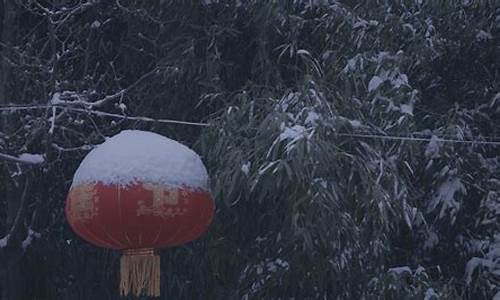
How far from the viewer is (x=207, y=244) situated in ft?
12.9

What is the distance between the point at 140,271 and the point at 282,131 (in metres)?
0.72

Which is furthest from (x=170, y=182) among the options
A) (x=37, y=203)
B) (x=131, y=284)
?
(x=37, y=203)

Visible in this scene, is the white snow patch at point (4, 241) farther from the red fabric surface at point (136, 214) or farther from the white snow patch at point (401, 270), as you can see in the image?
the white snow patch at point (401, 270)

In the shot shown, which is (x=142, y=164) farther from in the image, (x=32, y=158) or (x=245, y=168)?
(x=32, y=158)

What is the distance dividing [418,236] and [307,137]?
1096 mm

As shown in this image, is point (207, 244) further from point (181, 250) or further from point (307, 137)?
point (307, 137)

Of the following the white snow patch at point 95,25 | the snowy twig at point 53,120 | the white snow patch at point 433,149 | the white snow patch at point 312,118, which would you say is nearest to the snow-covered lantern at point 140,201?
the white snow patch at point 312,118

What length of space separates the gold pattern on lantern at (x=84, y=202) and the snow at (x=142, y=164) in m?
0.03

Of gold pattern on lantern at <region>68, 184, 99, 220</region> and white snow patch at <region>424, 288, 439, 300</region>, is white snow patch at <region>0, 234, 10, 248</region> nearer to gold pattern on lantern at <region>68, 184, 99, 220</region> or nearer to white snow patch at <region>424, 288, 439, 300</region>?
gold pattern on lantern at <region>68, 184, 99, 220</region>

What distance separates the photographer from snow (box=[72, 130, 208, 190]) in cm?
291

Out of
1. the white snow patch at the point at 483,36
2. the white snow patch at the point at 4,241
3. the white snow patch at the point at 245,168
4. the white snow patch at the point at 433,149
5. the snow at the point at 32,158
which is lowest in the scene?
the white snow patch at the point at 4,241

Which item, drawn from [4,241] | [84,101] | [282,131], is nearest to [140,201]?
[282,131]

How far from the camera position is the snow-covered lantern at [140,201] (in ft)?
9.46

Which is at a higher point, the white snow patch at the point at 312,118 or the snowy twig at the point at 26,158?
the white snow patch at the point at 312,118
